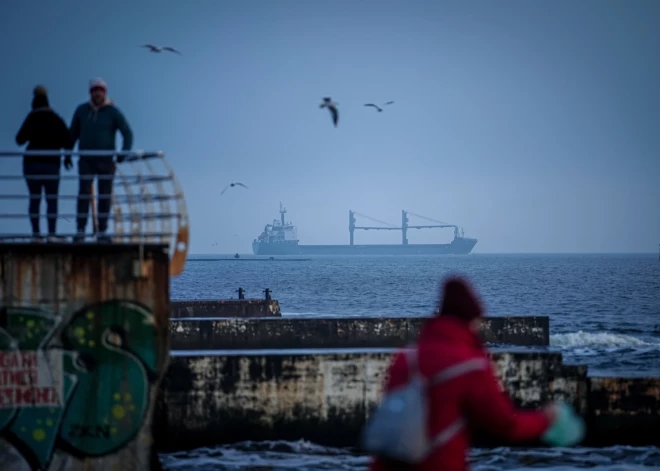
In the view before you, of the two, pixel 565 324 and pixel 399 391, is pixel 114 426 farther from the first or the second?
pixel 565 324

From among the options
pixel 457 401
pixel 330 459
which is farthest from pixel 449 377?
pixel 330 459

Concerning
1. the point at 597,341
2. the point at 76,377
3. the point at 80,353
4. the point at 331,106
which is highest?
the point at 331,106

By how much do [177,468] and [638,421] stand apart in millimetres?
7605

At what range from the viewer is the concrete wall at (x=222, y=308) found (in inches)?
1195

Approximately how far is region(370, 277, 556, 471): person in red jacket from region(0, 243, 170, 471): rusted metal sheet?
6.41 metres

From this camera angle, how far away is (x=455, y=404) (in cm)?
475

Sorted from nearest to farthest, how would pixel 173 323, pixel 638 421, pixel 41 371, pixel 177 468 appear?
pixel 41 371 → pixel 177 468 → pixel 638 421 → pixel 173 323

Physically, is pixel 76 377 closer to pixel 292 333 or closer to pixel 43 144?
pixel 43 144

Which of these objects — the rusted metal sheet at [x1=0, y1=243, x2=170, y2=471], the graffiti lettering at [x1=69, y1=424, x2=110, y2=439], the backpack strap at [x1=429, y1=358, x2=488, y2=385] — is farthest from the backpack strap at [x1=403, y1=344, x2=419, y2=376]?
the graffiti lettering at [x1=69, y1=424, x2=110, y2=439]

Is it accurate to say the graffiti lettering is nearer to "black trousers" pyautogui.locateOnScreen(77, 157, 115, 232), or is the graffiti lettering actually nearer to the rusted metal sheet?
the rusted metal sheet

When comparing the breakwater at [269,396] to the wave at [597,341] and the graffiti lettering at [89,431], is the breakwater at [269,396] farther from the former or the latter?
the wave at [597,341]

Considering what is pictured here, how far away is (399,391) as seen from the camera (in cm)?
474

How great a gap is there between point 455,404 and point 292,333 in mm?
16983

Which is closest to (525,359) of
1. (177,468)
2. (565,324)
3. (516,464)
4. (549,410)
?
(516,464)
